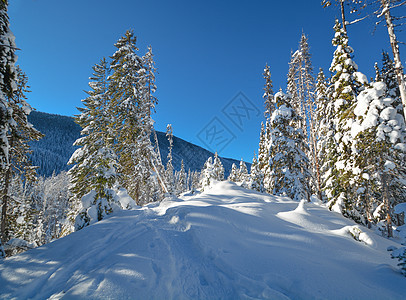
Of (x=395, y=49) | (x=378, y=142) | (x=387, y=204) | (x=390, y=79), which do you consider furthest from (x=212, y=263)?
(x=390, y=79)

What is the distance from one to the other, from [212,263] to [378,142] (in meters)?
9.39

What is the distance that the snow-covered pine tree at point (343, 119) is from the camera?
9311mm

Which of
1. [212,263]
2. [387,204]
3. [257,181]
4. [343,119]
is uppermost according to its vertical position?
[343,119]

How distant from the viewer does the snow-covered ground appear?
3137 millimetres

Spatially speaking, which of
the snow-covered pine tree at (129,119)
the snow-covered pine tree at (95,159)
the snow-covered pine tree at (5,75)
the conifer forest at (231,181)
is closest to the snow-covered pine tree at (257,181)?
the conifer forest at (231,181)

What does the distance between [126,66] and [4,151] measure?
11619 millimetres

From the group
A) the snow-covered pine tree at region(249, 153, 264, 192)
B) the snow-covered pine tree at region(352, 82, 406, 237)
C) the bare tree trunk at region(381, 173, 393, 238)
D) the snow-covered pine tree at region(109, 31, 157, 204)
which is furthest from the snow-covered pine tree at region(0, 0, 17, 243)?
the snow-covered pine tree at region(249, 153, 264, 192)

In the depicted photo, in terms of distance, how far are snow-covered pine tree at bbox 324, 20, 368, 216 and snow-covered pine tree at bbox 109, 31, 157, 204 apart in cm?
1267

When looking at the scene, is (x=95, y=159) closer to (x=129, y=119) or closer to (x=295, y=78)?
(x=129, y=119)

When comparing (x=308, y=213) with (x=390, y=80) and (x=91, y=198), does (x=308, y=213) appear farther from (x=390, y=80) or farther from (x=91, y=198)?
(x=390, y=80)

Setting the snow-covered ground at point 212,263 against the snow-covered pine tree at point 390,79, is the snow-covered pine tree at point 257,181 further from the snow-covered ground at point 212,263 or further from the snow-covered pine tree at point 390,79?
the snow-covered ground at point 212,263

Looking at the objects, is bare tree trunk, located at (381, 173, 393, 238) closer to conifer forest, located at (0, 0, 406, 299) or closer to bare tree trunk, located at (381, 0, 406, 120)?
conifer forest, located at (0, 0, 406, 299)

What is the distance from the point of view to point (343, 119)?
10.1 metres

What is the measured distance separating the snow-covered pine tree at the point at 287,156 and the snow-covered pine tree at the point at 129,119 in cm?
1060
